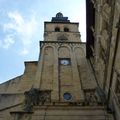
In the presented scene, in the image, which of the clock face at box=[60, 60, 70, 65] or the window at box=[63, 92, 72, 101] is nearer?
the window at box=[63, 92, 72, 101]

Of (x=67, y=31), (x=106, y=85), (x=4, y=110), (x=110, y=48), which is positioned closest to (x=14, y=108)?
(x=4, y=110)

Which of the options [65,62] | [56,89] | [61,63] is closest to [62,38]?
[65,62]

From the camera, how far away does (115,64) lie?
44.2 feet

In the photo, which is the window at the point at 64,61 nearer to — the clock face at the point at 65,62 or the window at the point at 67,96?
the clock face at the point at 65,62

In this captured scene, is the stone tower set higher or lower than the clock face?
lower

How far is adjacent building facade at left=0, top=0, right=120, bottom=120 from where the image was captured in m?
14.4

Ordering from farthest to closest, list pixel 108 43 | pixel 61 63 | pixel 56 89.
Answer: pixel 61 63, pixel 56 89, pixel 108 43

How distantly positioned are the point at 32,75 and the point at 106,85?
22.0 ft

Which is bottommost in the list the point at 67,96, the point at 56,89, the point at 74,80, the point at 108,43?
the point at 67,96

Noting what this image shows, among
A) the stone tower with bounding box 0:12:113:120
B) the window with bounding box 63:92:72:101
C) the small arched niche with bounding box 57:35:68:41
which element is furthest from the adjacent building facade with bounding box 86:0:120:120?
the small arched niche with bounding box 57:35:68:41

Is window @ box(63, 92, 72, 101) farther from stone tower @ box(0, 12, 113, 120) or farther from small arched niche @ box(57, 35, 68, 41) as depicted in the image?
small arched niche @ box(57, 35, 68, 41)

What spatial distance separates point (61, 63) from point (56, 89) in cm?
368

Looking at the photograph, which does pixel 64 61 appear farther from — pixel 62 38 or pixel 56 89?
pixel 62 38

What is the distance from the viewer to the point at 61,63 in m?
22.1
